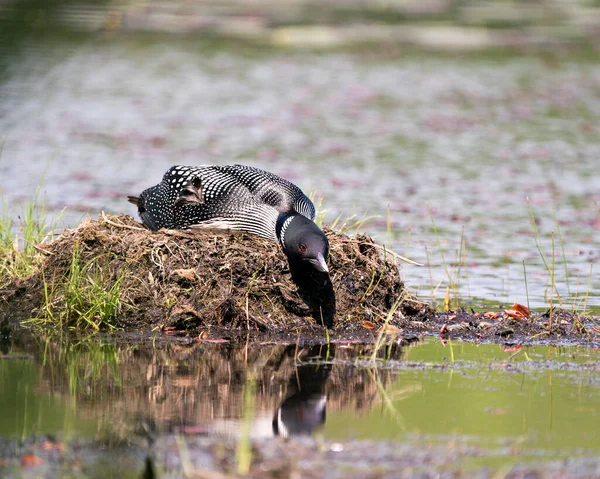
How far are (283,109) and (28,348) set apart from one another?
13602mm

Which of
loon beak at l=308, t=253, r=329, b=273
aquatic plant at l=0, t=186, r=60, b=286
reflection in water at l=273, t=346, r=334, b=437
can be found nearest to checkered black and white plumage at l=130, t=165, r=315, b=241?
loon beak at l=308, t=253, r=329, b=273

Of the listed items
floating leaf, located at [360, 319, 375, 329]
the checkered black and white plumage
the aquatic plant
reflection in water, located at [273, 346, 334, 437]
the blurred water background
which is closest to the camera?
reflection in water, located at [273, 346, 334, 437]

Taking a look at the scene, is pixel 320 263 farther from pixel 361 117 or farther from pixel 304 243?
pixel 361 117

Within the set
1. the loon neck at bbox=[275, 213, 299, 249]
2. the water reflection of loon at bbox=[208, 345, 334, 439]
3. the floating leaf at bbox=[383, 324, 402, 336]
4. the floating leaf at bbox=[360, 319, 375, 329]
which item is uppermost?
the loon neck at bbox=[275, 213, 299, 249]

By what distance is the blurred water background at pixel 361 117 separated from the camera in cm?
1080

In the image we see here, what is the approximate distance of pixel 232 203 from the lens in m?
8.09

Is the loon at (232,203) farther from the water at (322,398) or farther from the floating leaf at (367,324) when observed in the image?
the water at (322,398)

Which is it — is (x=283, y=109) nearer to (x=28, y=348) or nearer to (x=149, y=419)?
(x=28, y=348)

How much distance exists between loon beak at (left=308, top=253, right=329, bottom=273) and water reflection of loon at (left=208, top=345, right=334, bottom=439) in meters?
0.67

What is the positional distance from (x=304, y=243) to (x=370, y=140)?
35.1 ft

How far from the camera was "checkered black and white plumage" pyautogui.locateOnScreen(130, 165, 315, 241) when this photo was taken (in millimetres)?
8007

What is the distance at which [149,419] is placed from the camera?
5.36 meters

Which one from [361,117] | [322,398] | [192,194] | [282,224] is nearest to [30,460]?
[322,398]

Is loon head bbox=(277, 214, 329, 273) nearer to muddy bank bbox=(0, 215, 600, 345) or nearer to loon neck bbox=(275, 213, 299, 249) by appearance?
loon neck bbox=(275, 213, 299, 249)
